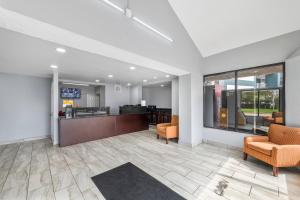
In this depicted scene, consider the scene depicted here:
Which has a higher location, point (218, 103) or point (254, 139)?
point (218, 103)

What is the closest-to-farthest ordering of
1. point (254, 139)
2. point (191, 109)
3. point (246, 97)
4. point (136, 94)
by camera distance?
point (254, 139) → point (191, 109) → point (246, 97) → point (136, 94)

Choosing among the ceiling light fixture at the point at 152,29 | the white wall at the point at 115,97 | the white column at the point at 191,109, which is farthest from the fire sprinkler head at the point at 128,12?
the white wall at the point at 115,97

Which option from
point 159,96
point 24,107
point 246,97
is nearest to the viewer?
point 246,97

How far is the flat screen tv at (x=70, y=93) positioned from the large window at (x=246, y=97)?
683 cm

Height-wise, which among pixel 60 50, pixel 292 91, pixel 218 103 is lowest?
pixel 218 103

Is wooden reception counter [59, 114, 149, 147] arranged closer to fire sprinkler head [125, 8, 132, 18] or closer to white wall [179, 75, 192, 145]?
white wall [179, 75, 192, 145]

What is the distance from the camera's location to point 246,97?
4207 mm

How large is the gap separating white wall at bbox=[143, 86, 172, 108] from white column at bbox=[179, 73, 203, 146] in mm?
3872

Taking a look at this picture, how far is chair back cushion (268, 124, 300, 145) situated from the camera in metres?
2.55

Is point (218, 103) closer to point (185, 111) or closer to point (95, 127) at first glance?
point (185, 111)

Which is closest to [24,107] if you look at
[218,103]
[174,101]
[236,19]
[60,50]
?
[60,50]

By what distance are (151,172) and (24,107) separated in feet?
17.8

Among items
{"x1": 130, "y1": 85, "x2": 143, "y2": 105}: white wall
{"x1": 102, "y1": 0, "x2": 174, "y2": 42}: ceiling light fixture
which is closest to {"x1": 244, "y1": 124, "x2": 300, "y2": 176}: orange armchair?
{"x1": 102, "y1": 0, "x2": 174, "y2": 42}: ceiling light fixture

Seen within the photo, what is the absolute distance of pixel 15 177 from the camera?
7.75 ft
